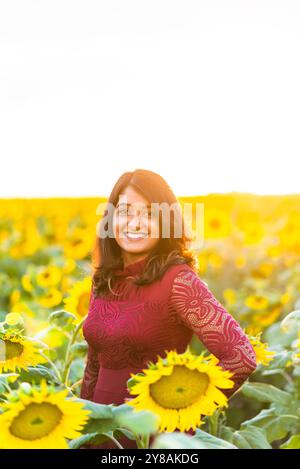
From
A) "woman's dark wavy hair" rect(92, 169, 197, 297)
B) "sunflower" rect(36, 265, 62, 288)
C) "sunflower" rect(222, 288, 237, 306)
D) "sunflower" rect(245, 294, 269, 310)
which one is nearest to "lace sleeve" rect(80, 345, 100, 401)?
"woman's dark wavy hair" rect(92, 169, 197, 297)

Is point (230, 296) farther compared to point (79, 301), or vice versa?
point (230, 296)

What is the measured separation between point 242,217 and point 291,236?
76 centimetres

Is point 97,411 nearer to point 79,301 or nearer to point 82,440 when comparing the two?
A: point 82,440

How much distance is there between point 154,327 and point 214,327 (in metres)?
0.17

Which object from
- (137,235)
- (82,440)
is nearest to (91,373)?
(137,235)

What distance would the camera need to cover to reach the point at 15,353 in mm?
1806

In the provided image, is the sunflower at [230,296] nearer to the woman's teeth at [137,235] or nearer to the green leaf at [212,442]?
the woman's teeth at [137,235]

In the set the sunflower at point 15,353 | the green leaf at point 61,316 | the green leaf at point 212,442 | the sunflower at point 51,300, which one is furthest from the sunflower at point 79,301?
the sunflower at point 51,300

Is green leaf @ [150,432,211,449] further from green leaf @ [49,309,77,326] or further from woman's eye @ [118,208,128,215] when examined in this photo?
green leaf @ [49,309,77,326]

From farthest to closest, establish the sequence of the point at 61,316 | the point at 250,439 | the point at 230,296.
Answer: the point at 230,296, the point at 61,316, the point at 250,439

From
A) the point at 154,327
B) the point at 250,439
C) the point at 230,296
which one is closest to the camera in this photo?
the point at 154,327

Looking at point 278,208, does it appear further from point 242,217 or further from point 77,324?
point 77,324

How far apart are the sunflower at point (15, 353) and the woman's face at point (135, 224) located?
0.34 metres

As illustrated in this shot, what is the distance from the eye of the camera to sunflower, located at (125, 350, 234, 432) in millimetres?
A: 1408
